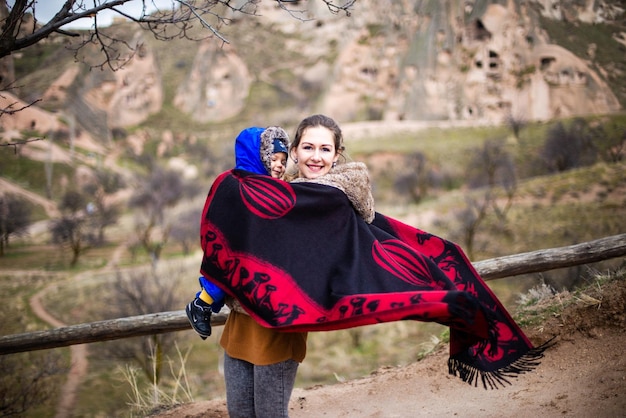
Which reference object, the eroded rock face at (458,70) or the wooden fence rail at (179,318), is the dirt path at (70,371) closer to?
the wooden fence rail at (179,318)

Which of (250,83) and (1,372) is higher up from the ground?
(250,83)

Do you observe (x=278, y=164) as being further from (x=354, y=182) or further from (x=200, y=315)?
(x=200, y=315)

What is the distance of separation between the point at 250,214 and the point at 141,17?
6.57 feet

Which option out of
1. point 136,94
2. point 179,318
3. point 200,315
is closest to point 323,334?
point 179,318

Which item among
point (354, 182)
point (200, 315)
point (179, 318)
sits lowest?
point (179, 318)

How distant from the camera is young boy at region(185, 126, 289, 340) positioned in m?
2.21

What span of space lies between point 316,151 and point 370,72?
165 feet

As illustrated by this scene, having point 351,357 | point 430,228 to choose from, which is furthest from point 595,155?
point 351,357

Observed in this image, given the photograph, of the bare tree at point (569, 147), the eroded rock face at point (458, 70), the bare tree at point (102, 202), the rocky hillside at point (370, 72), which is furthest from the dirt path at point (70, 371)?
the bare tree at point (569, 147)

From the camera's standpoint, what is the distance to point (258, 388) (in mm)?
2180

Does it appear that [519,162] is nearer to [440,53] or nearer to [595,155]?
[595,155]

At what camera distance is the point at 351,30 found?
53156 mm

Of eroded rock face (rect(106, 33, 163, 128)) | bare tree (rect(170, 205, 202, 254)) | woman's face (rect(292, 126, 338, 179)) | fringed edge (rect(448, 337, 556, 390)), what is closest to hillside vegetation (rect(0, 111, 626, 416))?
bare tree (rect(170, 205, 202, 254))

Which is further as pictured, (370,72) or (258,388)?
(370,72)
